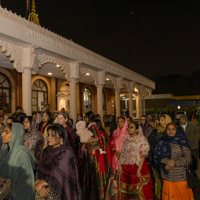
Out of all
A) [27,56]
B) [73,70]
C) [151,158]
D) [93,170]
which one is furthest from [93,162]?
[73,70]

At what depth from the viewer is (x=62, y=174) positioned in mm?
2283

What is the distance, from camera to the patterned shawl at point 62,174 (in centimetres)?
226

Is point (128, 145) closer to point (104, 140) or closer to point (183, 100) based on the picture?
point (104, 140)

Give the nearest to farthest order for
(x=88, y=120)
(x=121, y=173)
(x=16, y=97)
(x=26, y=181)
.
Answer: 1. (x=26, y=181)
2. (x=121, y=173)
3. (x=88, y=120)
4. (x=16, y=97)

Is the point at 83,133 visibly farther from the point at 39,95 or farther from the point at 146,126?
the point at 39,95

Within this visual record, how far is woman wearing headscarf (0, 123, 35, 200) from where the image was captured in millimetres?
2264

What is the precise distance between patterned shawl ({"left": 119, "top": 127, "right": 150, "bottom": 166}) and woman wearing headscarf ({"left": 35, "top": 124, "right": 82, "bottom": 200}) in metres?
1.34

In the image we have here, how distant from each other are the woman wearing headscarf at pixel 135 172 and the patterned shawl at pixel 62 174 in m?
1.30

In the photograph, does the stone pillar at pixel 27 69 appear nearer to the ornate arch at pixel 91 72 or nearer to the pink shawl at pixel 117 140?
the ornate arch at pixel 91 72

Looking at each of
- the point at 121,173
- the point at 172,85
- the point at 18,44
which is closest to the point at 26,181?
the point at 121,173

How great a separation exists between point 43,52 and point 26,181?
597 cm

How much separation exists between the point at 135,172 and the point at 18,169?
6.35 ft

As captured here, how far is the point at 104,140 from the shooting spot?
407 centimetres

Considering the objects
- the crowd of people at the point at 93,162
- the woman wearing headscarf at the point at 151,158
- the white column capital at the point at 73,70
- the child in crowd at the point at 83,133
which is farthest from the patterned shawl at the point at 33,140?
the white column capital at the point at 73,70
